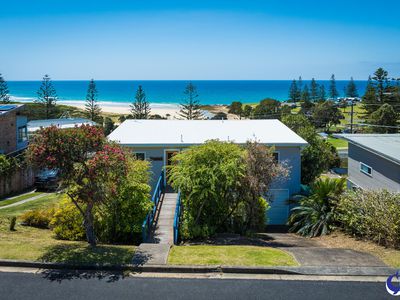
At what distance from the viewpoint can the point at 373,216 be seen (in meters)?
12.7

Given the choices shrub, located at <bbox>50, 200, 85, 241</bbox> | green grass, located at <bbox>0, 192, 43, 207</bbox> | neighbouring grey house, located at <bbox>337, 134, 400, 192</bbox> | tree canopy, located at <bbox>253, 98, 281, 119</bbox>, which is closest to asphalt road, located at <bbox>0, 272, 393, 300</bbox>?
shrub, located at <bbox>50, 200, 85, 241</bbox>

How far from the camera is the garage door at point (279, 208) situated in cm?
2131

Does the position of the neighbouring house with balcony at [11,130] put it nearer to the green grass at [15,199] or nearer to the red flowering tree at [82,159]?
the green grass at [15,199]

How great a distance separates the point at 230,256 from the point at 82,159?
446cm

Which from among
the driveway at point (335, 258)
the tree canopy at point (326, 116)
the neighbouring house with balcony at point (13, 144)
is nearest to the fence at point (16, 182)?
the neighbouring house with balcony at point (13, 144)

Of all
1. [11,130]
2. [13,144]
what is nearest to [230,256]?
[11,130]

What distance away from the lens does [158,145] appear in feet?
69.1

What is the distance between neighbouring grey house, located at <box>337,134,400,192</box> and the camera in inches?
688

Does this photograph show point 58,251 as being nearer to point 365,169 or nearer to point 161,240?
point 161,240

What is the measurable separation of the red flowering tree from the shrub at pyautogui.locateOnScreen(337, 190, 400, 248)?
7731mm

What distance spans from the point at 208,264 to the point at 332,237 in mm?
6984

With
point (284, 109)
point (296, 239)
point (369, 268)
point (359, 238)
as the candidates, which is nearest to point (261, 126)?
point (296, 239)

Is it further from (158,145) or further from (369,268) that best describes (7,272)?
(158,145)

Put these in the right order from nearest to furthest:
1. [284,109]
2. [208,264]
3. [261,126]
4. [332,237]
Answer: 1. [208,264]
2. [332,237]
3. [261,126]
4. [284,109]
